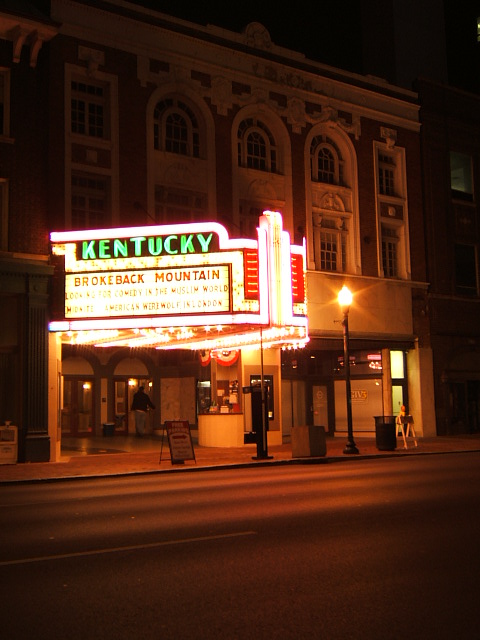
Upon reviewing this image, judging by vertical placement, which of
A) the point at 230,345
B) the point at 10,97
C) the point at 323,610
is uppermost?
the point at 10,97

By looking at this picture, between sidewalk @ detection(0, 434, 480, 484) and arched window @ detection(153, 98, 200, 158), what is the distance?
10.1 metres

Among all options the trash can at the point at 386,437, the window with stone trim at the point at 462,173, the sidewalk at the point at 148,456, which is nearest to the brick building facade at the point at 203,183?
the sidewalk at the point at 148,456

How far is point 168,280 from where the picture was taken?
21.5m

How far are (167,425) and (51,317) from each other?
16.1 ft

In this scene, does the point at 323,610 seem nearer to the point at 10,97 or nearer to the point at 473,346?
the point at 10,97

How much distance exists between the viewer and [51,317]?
21922mm

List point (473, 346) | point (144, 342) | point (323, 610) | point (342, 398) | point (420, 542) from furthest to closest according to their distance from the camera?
point (473, 346) → point (342, 398) → point (144, 342) → point (420, 542) → point (323, 610)

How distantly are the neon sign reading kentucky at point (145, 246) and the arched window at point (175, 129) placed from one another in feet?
17.6

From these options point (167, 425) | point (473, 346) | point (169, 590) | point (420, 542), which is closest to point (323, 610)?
point (169, 590)

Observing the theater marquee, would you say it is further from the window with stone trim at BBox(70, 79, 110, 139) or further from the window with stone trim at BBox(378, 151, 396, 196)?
the window with stone trim at BBox(378, 151, 396, 196)

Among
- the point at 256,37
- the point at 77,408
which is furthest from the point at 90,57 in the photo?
the point at 77,408

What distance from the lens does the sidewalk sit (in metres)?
18.5

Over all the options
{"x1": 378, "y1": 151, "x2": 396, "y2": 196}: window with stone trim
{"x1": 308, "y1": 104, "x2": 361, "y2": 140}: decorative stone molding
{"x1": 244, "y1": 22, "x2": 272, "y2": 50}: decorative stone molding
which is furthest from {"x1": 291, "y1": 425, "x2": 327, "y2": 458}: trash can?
{"x1": 244, "y1": 22, "x2": 272, "y2": 50}: decorative stone molding

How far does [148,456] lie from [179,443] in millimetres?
3292
